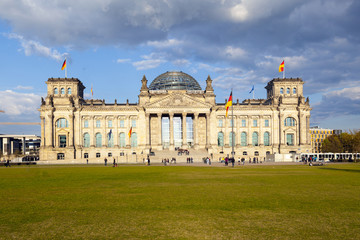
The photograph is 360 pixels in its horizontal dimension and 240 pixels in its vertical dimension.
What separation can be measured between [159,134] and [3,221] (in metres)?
92.4

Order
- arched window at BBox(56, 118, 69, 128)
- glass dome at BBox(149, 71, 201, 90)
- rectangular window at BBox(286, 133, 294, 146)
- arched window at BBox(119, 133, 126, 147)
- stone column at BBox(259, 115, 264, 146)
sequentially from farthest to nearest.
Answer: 1. glass dome at BBox(149, 71, 201, 90)
2. rectangular window at BBox(286, 133, 294, 146)
3. stone column at BBox(259, 115, 264, 146)
4. arched window at BBox(119, 133, 126, 147)
5. arched window at BBox(56, 118, 69, 128)

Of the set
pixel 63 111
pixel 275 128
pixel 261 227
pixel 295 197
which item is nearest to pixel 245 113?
pixel 275 128

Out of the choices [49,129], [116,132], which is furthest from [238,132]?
[49,129]

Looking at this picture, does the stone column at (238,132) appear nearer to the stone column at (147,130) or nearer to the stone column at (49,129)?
the stone column at (147,130)

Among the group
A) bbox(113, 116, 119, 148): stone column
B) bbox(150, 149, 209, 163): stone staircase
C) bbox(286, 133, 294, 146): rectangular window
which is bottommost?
bbox(150, 149, 209, 163): stone staircase

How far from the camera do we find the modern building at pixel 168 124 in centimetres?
10456

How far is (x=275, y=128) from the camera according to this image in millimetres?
109000

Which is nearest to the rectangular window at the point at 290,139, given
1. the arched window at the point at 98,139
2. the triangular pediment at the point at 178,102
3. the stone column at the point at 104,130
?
the triangular pediment at the point at 178,102

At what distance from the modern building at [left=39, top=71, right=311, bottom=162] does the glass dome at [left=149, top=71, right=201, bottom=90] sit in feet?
15.6

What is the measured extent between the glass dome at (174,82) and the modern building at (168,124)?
15.6 ft

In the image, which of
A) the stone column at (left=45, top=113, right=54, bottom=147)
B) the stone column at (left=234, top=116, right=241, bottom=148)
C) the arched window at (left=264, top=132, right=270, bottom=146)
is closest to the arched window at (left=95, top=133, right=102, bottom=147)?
the stone column at (left=45, top=113, right=54, bottom=147)

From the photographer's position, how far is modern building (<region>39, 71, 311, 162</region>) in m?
105

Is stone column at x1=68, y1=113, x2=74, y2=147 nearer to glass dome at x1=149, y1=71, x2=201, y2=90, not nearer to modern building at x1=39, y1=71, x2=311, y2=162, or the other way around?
modern building at x1=39, y1=71, x2=311, y2=162

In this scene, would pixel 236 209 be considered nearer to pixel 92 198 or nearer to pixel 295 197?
pixel 295 197
